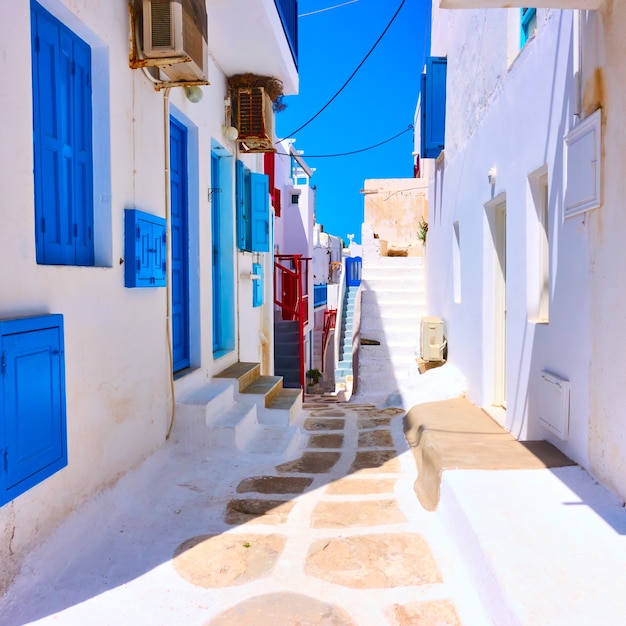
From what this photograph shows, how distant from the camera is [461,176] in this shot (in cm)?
733

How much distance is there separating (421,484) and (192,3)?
12.1 feet

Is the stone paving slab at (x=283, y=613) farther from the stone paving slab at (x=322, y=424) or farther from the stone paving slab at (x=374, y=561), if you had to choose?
the stone paving slab at (x=322, y=424)

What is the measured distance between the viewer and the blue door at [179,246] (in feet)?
16.6

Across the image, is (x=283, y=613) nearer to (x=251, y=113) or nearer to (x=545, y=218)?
(x=545, y=218)

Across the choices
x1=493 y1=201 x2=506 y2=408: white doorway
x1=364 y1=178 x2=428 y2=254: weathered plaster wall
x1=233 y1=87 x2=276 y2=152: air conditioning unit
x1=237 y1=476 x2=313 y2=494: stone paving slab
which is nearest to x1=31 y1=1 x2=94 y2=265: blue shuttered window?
x1=237 y1=476 x2=313 y2=494: stone paving slab

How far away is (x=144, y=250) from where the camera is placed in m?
3.78

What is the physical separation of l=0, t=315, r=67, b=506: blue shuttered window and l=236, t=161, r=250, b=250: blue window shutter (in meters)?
4.03

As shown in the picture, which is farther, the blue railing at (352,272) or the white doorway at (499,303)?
the blue railing at (352,272)

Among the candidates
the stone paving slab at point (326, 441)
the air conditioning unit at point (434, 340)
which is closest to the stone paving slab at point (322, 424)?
the stone paving slab at point (326, 441)

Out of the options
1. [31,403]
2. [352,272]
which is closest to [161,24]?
[31,403]

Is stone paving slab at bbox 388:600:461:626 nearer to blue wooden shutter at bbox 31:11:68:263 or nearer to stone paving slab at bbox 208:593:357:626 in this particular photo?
stone paving slab at bbox 208:593:357:626

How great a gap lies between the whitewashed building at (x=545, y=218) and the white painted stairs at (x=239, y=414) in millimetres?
2018

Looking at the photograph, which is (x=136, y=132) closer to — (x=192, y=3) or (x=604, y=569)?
(x=192, y=3)

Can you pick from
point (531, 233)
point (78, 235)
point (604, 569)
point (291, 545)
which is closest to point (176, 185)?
point (78, 235)
